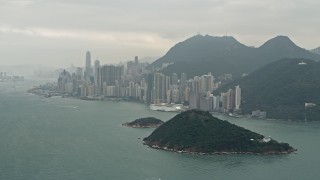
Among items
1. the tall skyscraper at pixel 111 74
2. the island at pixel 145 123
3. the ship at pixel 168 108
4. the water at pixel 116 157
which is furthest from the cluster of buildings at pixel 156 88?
the island at pixel 145 123

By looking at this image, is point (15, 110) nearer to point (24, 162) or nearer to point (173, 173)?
point (24, 162)

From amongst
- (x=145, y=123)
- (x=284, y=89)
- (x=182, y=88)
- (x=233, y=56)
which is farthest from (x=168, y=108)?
(x=233, y=56)

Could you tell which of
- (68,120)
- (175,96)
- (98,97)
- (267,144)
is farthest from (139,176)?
(98,97)

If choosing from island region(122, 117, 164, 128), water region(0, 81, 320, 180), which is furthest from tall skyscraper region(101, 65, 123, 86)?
island region(122, 117, 164, 128)

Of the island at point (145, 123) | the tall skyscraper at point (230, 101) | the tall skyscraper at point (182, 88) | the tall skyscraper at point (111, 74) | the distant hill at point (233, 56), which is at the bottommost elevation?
the island at point (145, 123)

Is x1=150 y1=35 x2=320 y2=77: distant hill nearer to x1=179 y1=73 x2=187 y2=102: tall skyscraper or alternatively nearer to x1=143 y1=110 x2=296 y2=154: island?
x1=179 y1=73 x2=187 y2=102: tall skyscraper

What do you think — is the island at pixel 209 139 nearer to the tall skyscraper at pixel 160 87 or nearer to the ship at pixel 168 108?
the ship at pixel 168 108

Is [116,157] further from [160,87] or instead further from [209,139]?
[160,87]
